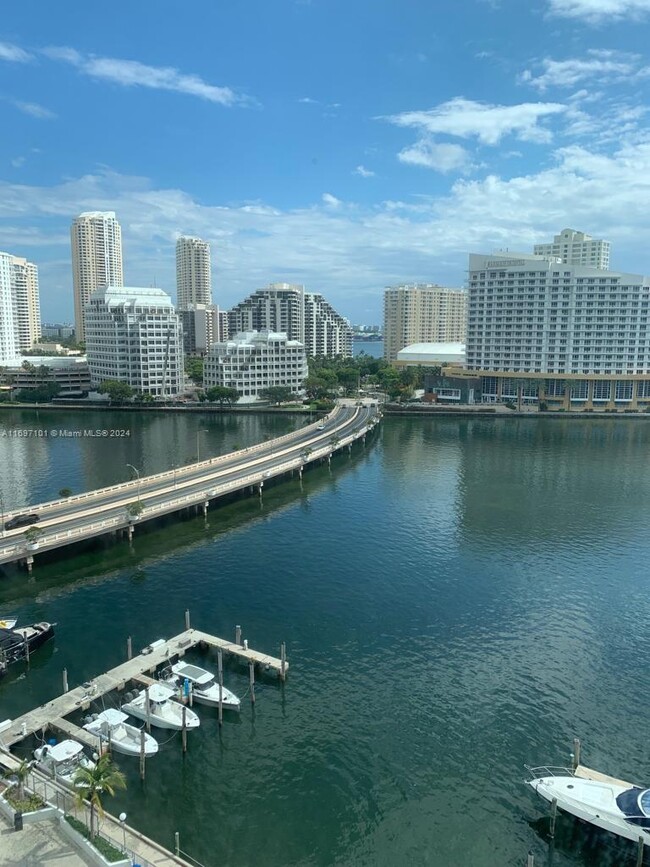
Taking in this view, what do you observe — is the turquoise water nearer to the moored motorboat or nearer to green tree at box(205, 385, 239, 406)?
the moored motorboat

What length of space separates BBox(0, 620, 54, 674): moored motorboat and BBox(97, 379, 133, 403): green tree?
352 feet

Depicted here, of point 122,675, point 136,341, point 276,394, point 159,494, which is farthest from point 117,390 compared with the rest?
point 122,675

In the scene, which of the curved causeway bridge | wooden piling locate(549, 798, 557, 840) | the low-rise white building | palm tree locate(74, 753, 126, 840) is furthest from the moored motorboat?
the low-rise white building

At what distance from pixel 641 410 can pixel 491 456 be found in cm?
6419

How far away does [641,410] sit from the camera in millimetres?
144375

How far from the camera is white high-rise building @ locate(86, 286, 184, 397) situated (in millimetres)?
150750

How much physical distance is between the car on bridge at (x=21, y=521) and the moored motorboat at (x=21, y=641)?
16399 millimetres

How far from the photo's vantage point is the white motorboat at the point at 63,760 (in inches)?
1057

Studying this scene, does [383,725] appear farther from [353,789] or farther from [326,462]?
[326,462]

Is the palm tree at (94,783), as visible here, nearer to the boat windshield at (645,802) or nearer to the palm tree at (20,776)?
the palm tree at (20,776)

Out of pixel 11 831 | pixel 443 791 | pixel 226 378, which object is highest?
pixel 226 378

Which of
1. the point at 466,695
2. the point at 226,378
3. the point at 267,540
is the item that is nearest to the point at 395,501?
the point at 267,540

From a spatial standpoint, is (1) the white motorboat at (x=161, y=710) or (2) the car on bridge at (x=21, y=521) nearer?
(1) the white motorboat at (x=161, y=710)

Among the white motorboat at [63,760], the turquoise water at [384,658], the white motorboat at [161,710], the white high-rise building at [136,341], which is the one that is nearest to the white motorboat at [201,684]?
the turquoise water at [384,658]
